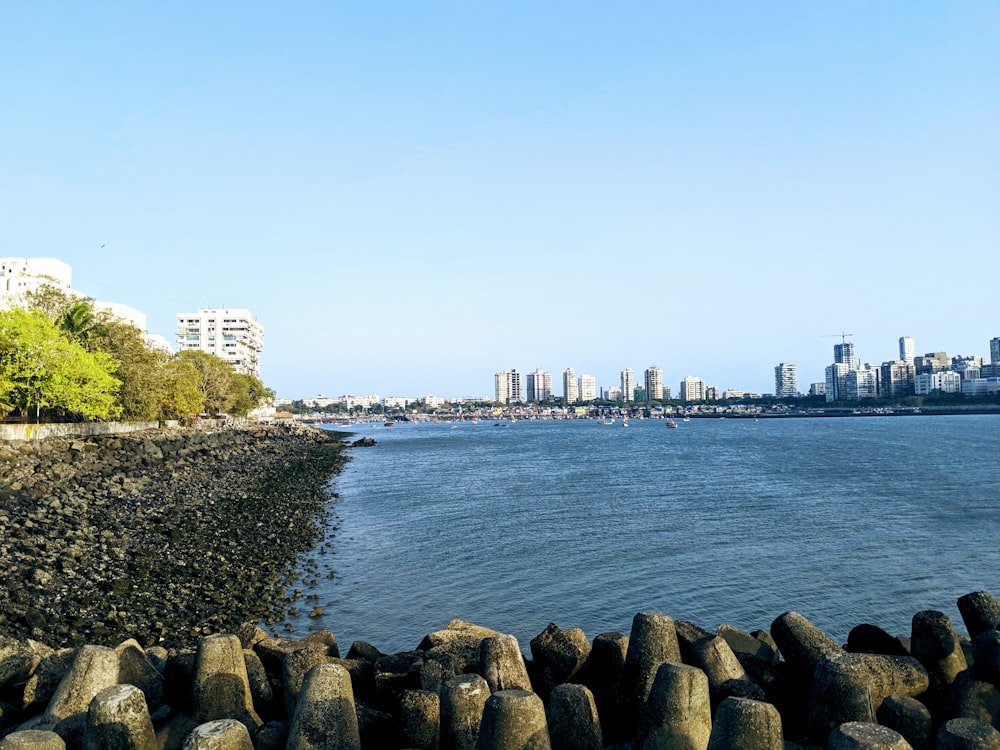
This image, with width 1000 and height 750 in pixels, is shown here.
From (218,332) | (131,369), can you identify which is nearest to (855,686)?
(131,369)

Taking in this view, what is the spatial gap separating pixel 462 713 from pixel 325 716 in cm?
110

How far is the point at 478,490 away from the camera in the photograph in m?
46.7

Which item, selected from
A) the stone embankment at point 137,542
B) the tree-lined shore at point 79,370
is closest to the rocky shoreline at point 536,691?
the stone embankment at point 137,542

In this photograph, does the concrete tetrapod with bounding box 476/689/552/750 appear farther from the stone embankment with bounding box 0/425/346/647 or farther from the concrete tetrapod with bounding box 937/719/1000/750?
the stone embankment with bounding box 0/425/346/647

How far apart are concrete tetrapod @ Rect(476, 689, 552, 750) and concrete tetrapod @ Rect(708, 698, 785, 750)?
4.05 ft

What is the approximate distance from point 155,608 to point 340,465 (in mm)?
52760

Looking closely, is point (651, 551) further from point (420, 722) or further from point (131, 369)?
point (131, 369)

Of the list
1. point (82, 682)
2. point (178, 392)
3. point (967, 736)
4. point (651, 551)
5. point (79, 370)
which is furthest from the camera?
point (178, 392)

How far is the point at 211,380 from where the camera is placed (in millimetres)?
102625

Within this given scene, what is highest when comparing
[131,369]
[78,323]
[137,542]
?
[78,323]

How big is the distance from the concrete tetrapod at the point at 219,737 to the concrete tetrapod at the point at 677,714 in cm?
303

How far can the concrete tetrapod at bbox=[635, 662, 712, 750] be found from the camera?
5742 mm

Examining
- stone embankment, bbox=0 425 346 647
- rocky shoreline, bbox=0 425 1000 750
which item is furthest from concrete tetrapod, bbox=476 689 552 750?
stone embankment, bbox=0 425 346 647

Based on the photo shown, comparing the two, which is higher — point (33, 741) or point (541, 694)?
point (33, 741)
